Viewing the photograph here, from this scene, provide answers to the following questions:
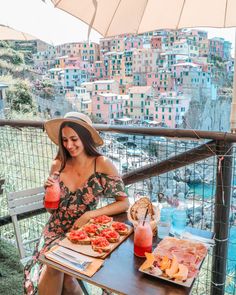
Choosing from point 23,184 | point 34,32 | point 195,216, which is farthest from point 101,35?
point 23,184

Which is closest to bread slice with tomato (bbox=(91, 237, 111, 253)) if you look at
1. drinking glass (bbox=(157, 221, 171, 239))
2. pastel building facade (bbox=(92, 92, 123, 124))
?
drinking glass (bbox=(157, 221, 171, 239))

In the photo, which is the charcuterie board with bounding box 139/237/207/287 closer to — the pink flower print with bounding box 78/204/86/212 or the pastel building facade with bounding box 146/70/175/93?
the pink flower print with bounding box 78/204/86/212

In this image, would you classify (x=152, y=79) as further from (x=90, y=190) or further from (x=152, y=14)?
(x=90, y=190)

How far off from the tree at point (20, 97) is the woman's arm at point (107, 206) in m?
4.25

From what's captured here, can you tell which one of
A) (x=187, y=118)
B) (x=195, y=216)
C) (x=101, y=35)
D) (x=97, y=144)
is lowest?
(x=195, y=216)

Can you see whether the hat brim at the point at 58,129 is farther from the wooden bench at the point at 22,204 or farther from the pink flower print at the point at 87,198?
the wooden bench at the point at 22,204

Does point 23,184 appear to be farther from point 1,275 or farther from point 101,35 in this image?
point 101,35

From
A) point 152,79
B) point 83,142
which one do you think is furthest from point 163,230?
point 152,79

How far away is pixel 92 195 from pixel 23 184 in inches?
76.1

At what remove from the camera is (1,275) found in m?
2.55

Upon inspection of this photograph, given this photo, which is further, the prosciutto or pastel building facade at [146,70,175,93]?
pastel building facade at [146,70,175,93]

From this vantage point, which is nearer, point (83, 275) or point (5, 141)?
point (83, 275)

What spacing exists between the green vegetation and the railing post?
1543 mm

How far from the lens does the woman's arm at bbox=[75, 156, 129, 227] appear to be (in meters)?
1.67
